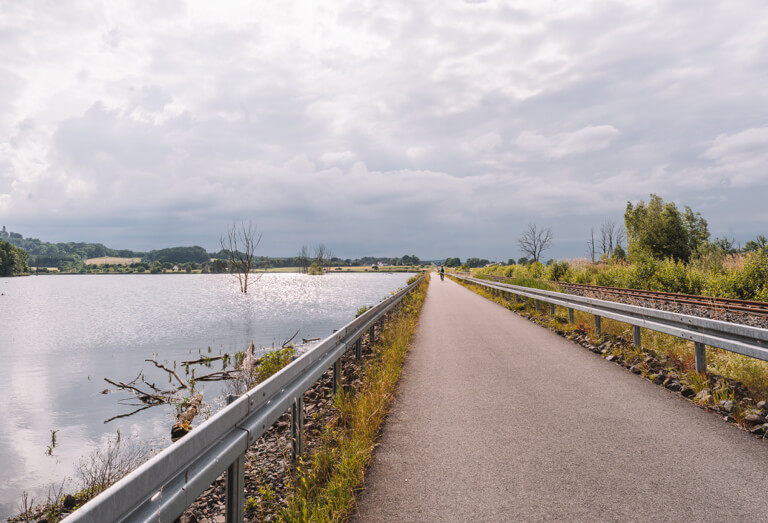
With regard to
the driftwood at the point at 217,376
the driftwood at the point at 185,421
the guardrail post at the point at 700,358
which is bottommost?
the driftwood at the point at 217,376

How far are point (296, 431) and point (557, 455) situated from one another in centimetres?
256

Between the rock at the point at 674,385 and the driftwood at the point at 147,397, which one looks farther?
the driftwood at the point at 147,397

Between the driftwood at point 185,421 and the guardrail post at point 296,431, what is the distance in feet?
11.7

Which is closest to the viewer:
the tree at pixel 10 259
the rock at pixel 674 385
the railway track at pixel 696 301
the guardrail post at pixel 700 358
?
the rock at pixel 674 385

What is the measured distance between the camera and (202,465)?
2.35 meters

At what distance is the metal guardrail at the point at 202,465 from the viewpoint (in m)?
1.71

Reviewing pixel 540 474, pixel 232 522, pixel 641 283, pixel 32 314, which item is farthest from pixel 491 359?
pixel 32 314

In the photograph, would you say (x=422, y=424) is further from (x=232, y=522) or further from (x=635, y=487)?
(x=232, y=522)

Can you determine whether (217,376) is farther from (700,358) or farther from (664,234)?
(664,234)

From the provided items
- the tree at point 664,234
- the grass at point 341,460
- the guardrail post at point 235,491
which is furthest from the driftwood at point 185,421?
the tree at point 664,234

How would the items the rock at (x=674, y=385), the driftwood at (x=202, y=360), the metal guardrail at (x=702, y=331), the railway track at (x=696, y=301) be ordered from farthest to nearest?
the driftwood at (x=202, y=360) → the railway track at (x=696, y=301) → the rock at (x=674, y=385) → the metal guardrail at (x=702, y=331)

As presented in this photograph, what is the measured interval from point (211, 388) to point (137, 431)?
118 inches

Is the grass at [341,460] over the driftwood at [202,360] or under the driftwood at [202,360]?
over

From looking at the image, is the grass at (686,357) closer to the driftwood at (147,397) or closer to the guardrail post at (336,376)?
the guardrail post at (336,376)
